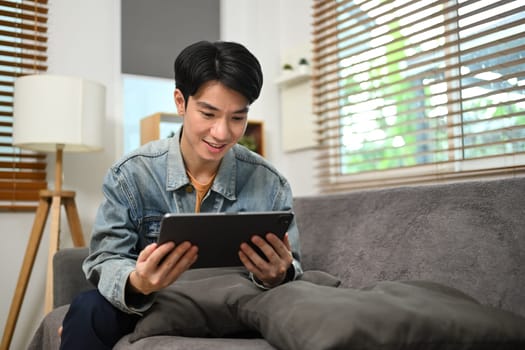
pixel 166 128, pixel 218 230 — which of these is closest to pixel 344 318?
pixel 218 230

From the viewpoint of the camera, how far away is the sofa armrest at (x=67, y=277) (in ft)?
6.22

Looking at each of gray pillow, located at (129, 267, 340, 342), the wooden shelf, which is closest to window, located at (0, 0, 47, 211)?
the wooden shelf

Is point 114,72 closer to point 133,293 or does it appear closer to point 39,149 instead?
point 39,149

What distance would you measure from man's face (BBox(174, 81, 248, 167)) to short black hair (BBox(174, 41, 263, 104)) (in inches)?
0.7

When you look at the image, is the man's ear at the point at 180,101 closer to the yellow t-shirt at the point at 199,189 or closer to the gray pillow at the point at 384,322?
the yellow t-shirt at the point at 199,189

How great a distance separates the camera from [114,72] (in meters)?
3.04

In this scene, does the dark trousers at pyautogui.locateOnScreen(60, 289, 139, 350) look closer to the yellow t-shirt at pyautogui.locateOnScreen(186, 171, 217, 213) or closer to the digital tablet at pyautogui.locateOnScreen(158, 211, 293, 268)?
the digital tablet at pyautogui.locateOnScreen(158, 211, 293, 268)

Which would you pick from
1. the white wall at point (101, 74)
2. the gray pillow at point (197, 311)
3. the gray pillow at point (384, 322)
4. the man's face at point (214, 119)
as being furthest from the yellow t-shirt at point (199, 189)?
the white wall at point (101, 74)

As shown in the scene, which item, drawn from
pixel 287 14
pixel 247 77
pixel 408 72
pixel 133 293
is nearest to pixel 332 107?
pixel 408 72

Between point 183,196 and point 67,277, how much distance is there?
0.71 metres

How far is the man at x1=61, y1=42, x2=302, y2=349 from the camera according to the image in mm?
1192

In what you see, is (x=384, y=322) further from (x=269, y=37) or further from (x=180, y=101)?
(x=269, y=37)

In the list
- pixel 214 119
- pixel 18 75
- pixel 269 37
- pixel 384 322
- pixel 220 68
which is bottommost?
pixel 384 322

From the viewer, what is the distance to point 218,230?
109cm
